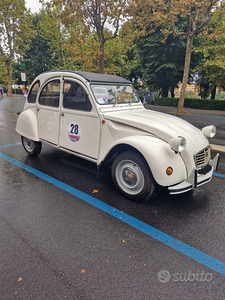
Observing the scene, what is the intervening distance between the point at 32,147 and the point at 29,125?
2.02ft

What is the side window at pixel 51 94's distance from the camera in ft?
14.5

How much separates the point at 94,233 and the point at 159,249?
0.81m

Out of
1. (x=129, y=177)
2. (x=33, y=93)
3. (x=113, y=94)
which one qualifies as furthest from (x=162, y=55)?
(x=129, y=177)

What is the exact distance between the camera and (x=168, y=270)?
86.4 inches

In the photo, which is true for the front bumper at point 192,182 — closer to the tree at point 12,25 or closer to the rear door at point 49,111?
the rear door at point 49,111

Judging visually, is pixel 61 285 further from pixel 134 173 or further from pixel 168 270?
pixel 134 173

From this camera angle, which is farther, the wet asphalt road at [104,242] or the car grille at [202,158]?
the car grille at [202,158]

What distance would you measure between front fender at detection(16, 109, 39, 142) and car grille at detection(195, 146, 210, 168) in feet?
11.5

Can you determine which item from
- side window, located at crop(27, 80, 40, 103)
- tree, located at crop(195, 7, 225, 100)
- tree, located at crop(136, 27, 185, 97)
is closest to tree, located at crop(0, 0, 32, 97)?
tree, located at crop(136, 27, 185, 97)

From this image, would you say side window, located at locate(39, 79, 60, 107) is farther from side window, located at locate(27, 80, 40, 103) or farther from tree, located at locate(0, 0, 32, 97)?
tree, located at locate(0, 0, 32, 97)

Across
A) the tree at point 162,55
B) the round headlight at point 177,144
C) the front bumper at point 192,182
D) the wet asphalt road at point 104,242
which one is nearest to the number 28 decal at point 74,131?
the wet asphalt road at point 104,242

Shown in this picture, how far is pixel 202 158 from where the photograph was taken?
339cm

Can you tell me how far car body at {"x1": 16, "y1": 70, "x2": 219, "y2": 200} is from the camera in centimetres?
309

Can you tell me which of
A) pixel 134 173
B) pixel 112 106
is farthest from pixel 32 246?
pixel 112 106
